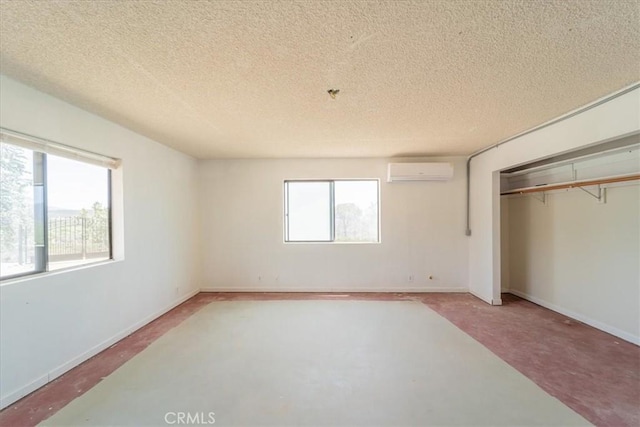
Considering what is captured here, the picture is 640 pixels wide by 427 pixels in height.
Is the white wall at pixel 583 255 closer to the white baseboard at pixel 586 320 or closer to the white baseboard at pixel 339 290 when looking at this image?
the white baseboard at pixel 586 320

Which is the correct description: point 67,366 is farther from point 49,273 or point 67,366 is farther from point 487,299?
point 487,299

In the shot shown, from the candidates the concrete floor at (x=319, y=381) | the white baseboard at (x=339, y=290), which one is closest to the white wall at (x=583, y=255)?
the white baseboard at (x=339, y=290)

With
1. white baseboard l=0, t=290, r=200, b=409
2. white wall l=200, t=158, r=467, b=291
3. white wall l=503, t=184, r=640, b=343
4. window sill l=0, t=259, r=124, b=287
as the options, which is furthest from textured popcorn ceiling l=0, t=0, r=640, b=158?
white baseboard l=0, t=290, r=200, b=409

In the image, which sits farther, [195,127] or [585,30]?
[195,127]

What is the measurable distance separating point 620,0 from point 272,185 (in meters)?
4.02

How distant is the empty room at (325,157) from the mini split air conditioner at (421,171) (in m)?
0.04

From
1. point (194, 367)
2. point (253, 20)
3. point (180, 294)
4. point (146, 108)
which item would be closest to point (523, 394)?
point (194, 367)

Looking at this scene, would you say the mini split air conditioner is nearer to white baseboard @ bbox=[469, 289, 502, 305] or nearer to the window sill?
white baseboard @ bbox=[469, 289, 502, 305]

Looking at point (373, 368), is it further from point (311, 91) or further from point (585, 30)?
point (585, 30)

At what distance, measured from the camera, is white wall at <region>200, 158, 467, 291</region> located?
4.36 meters

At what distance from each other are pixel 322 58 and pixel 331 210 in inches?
121

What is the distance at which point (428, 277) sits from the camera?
4359mm

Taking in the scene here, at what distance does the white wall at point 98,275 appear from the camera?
185 cm

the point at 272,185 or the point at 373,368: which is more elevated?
the point at 272,185
